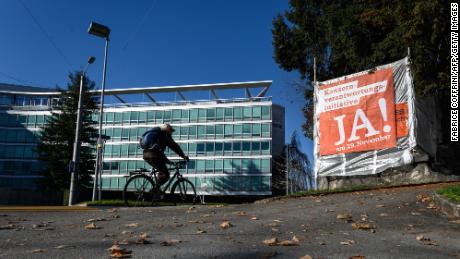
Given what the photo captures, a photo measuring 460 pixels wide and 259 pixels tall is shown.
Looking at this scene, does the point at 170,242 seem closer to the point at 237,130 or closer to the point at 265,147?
the point at 265,147

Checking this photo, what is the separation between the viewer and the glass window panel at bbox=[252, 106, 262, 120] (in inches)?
2356

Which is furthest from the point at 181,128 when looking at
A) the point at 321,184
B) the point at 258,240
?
the point at 258,240

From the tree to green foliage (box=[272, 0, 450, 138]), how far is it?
2669 centimetres

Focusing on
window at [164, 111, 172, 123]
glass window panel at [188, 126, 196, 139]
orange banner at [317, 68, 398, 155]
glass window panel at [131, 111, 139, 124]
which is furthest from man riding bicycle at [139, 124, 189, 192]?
glass window panel at [131, 111, 139, 124]

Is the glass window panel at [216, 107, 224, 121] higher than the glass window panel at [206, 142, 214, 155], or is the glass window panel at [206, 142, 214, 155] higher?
the glass window panel at [216, 107, 224, 121]

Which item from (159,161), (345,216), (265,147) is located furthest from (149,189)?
(265,147)

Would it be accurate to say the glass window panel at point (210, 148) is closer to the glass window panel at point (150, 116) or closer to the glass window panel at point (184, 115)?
the glass window panel at point (184, 115)

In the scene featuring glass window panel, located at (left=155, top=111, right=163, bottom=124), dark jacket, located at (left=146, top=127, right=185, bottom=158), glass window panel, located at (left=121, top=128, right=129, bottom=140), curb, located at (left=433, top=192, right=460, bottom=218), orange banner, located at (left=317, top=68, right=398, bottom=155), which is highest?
glass window panel, located at (left=155, top=111, right=163, bottom=124)

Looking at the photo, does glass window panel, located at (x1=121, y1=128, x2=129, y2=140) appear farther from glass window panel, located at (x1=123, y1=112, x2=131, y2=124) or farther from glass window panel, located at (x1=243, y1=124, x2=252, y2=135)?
glass window panel, located at (x1=243, y1=124, x2=252, y2=135)

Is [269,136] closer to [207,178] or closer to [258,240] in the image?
[207,178]

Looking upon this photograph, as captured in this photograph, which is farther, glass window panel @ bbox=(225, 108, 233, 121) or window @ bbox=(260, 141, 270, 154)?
glass window panel @ bbox=(225, 108, 233, 121)

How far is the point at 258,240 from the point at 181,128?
188ft

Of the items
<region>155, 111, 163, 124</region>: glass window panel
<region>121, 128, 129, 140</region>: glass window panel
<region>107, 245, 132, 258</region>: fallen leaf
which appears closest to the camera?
<region>107, 245, 132, 258</region>: fallen leaf

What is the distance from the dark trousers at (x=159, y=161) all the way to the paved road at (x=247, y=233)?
1.47 metres
